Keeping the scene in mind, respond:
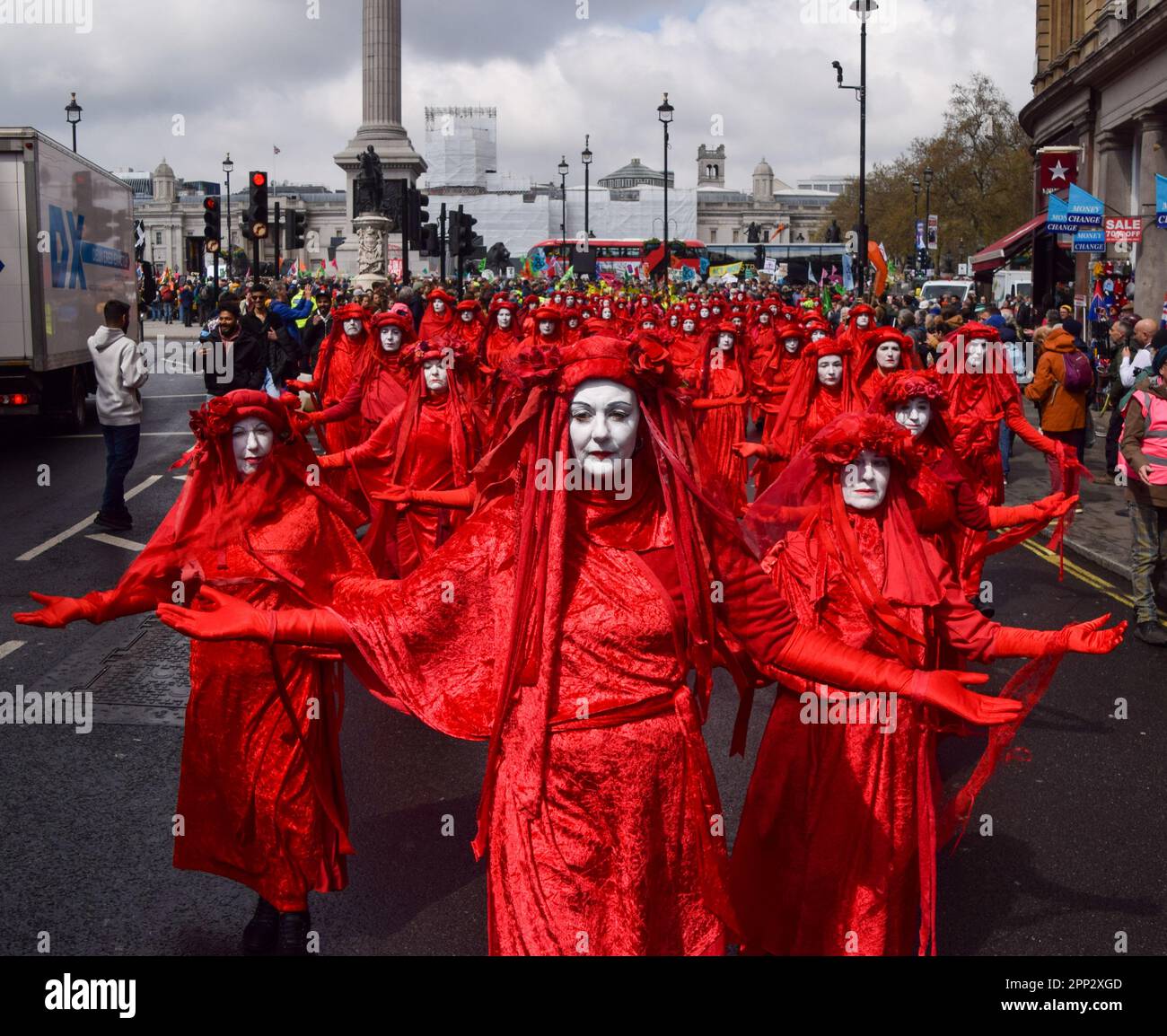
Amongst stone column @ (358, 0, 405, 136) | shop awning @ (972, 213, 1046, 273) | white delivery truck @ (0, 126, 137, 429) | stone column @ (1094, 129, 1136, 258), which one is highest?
stone column @ (358, 0, 405, 136)

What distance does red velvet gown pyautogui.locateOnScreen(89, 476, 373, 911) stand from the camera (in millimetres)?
4570

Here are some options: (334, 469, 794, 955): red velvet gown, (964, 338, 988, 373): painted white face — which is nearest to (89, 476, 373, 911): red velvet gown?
(334, 469, 794, 955): red velvet gown

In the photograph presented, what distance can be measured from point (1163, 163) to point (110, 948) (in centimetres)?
2757

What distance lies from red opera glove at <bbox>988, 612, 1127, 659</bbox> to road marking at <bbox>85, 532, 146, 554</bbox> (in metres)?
8.61

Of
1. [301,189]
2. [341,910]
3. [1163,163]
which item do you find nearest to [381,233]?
[1163,163]

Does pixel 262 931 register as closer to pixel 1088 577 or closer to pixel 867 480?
pixel 867 480

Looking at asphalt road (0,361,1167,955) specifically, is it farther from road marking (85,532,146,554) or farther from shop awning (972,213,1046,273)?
shop awning (972,213,1046,273)

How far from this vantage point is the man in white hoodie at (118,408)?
12.3 m

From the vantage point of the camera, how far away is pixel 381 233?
140 feet

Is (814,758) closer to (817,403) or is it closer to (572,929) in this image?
(572,929)

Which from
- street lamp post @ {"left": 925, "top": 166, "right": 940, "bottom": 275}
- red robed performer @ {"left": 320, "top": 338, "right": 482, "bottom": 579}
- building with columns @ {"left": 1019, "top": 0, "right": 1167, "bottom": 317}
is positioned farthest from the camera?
street lamp post @ {"left": 925, "top": 166, "right": 940, "bottom": 275}

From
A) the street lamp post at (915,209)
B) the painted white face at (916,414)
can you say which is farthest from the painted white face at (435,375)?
the street lamp post at (915,209)

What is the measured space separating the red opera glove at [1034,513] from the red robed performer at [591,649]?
7.95ft
